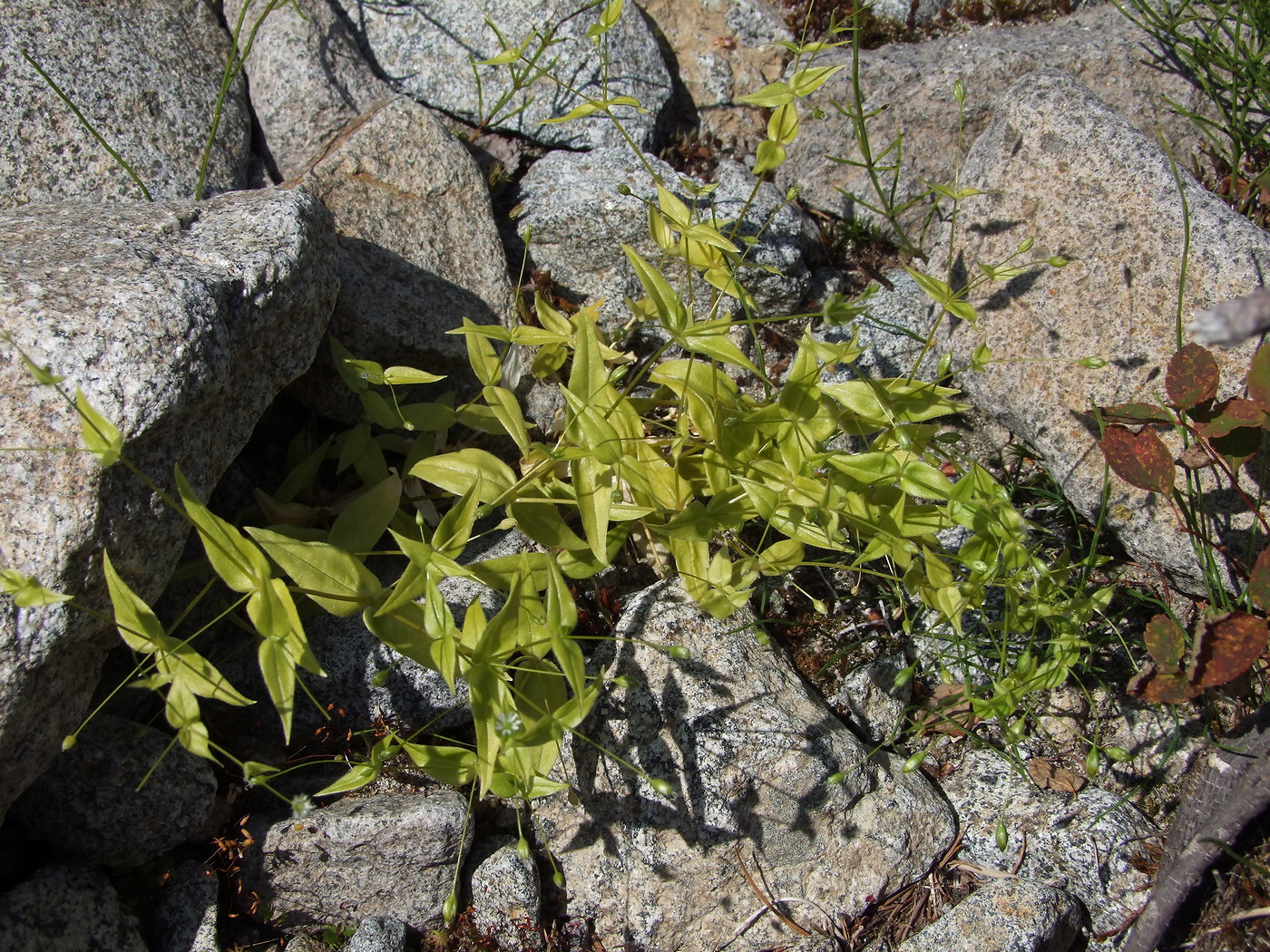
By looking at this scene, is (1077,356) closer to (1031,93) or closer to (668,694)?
(1031,93)

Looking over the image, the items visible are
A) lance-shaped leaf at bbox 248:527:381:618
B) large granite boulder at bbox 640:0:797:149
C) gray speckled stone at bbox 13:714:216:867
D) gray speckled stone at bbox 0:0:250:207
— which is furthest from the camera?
large granite boulder at bbox 640:0:797:149

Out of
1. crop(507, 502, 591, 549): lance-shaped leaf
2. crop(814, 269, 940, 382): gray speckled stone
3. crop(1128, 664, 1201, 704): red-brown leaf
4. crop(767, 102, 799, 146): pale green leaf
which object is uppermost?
crop(767, 102, 799, 146): pale green leaf

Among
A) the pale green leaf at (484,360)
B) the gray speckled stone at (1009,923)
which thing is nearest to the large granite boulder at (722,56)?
the pale green leaf at (484,360)

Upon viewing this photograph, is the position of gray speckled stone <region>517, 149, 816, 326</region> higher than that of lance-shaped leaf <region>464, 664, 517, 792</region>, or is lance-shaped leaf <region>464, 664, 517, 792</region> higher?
gray speckled stone <region>517, 149, 816, 326</region>

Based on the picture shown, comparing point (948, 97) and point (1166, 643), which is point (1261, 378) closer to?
point (1166, 643)

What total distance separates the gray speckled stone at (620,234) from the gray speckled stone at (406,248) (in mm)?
261

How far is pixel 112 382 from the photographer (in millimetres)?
2602

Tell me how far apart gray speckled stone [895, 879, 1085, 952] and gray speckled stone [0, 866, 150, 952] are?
8.35 feet

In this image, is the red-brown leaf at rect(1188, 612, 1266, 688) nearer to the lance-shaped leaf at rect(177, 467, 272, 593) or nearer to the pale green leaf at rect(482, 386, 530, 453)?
the pale green leaf at rect(482, 386, 530, 453)

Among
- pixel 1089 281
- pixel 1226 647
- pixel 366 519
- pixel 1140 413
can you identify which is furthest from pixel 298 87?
pixel 1226 647

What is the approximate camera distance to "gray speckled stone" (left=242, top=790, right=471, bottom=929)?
10.2ft

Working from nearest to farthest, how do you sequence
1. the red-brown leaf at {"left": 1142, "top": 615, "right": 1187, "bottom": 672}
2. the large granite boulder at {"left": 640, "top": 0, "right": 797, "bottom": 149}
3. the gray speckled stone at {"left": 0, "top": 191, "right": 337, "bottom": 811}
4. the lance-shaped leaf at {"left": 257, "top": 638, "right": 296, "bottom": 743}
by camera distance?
1. the lance-shaped leaf at {"left": 257, "top": 638, "right": 296, "bottom": 743}
2. the gray speckled stone at {"left": 0, "top": 191, "right": 337, "bottom": 811}
3. the red-brown leaf at {"left": 1142, "top": 615, "right": 1187, "bottom": 672}
4. the large granite boulder at {"left": 640, "top": 0, "right": 797, "bottom": 149}

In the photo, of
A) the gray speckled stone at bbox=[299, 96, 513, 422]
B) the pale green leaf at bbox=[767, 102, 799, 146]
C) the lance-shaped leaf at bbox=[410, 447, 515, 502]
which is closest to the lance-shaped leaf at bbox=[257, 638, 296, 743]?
the lance-shaped leaf at bbox=[410, 447, 515, 502]

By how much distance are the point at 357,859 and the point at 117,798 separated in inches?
30.8
